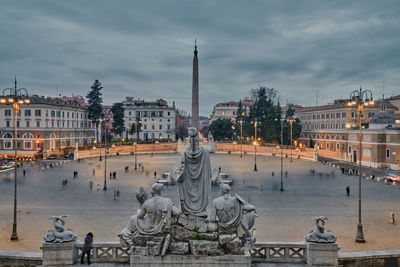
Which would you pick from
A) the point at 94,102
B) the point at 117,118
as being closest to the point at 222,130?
the point at 117,118

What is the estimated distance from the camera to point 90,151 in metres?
60.6

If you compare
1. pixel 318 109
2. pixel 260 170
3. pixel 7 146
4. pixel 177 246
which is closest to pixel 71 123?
pixel 7 146

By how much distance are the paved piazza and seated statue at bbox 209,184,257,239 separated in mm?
7433

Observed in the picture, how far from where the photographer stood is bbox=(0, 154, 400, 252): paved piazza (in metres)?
15.9

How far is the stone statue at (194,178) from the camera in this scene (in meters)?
8.92

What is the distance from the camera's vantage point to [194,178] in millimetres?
9023

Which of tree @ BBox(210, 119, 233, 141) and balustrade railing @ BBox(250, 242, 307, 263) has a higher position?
tree @ BBox(210, 119, 233, 141)

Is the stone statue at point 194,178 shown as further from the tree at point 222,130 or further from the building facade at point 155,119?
the building facade at point 155,119

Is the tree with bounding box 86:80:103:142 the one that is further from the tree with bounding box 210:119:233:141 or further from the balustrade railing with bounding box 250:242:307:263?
the balustrade railing with bounding box 250:242:307:263

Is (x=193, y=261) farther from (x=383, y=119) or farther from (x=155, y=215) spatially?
(x=383, y=119)

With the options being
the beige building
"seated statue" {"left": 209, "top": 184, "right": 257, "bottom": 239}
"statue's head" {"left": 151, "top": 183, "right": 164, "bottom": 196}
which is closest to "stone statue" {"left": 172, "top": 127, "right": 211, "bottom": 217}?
"seated statue" {"left": 209, "top": 184, "right": 257, "bottom": 239}

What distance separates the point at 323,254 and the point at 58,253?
7.70 m

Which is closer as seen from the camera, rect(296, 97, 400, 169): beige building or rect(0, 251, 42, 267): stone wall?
rect(0, 251, 42, 267): stone wall

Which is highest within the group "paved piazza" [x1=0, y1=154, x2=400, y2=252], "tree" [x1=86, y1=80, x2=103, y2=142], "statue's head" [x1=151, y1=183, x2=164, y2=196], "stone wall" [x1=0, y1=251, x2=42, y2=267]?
"tree" [x1=86, y1=80, x2=103, y2=142]
